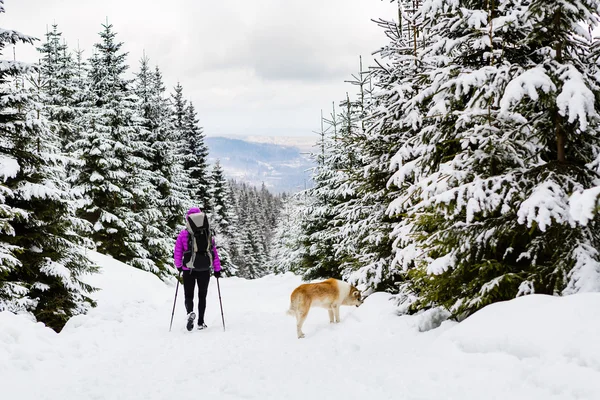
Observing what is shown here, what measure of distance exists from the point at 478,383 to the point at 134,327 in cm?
739

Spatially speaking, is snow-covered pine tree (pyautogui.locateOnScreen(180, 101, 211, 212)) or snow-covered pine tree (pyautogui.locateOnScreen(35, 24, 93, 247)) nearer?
snow-covered pine tree (pyautogui.locateOnScreen(35, 24, 93, 247))

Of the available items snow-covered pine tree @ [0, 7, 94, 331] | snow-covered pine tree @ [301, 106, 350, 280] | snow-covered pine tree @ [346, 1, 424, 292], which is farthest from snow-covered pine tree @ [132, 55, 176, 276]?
snow-covered pine tree @ [346, 1, 424, 292]

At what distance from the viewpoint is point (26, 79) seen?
8531mm

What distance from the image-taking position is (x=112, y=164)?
19.9m

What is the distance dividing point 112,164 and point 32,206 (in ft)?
39.5

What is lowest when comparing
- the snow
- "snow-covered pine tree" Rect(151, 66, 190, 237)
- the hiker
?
the hiker

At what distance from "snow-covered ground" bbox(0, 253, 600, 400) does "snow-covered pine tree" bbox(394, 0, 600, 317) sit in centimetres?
65

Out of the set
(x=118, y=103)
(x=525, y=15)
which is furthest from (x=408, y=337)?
(x=118, y=103)

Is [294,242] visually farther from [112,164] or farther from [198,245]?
[198,245]

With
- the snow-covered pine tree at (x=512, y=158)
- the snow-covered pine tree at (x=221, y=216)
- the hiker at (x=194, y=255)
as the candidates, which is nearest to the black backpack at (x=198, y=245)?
the hiker at (x=194, y=255)

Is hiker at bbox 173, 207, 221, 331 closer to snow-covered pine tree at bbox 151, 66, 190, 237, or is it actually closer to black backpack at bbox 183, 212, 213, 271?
black backpack at bbox 183, 212, 213, 271

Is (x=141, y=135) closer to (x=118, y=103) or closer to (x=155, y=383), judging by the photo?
(x=118, y=103)

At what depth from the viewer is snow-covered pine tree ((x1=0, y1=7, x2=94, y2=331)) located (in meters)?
8.16

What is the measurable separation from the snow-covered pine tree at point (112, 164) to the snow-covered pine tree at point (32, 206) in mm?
9872
